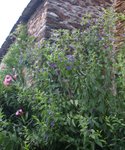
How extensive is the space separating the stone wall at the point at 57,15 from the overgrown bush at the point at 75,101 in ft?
3.91

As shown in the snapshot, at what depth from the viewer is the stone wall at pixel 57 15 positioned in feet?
16.3

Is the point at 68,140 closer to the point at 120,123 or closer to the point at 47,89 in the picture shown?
the point at 120,123

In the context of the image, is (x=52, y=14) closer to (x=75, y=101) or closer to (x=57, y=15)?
(x=57, y=15)

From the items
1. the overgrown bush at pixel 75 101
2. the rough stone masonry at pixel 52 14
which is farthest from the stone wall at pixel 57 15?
the overgrown bush at pixel 75 101

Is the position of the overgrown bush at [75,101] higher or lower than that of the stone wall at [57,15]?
lower

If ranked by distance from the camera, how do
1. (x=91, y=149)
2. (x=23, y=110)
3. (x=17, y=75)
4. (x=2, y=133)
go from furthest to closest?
(x=17, y=75), (x=23, y=110), (x=2, y=133), (x=91, y=149)

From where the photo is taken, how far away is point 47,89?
10.7 feet

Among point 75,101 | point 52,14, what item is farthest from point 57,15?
point 75,101

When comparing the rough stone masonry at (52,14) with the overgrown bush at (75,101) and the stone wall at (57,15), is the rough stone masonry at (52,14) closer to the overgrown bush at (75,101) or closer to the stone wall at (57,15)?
the stone wall at (57,15)

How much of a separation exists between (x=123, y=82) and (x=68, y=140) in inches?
28.6

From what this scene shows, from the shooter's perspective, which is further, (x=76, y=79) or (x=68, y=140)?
(x=76, y=79)

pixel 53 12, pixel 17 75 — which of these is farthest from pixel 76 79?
pixel 53 12

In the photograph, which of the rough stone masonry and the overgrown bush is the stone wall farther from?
the overgrown bush

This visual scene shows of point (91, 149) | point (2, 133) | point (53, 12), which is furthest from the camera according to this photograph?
point (53, 12)
